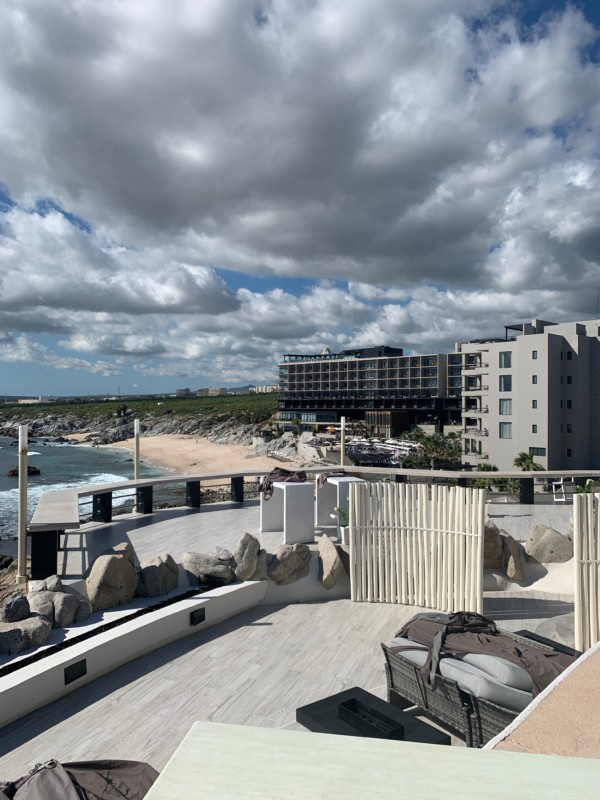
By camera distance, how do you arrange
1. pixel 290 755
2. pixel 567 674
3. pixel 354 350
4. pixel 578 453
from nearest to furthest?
1. pixel 290 755
2. pixel 567 674
3. pixel 578 453
4. pixel 354 350

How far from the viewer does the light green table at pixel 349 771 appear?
3.68ft

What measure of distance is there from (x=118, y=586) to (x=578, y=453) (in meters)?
40.4

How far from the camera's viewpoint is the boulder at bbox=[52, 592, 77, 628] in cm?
673

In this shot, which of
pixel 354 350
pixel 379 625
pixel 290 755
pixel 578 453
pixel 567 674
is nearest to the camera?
A: pixel 290 755

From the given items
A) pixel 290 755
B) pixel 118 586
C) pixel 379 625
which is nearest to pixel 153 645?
pixel 118 586

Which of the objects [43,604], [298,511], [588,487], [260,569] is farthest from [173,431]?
[43,604]

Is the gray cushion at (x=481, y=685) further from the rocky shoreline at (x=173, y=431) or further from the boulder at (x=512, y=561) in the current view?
the rocky shoreline at (x=173, y=431)

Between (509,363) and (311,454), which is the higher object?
(509,363)

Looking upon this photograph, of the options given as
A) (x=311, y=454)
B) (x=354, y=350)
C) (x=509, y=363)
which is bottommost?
(x=311, y=454)

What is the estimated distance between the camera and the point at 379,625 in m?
7.89

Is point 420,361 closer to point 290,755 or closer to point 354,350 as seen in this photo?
point 354,350

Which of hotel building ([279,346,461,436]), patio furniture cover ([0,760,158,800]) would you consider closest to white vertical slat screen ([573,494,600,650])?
patio furniture cover ([0,760,158,800])

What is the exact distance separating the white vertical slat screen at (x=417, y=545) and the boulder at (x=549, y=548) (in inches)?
102

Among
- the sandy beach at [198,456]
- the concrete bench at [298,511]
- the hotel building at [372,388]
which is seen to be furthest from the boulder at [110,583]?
the hotel building at [372,388]
